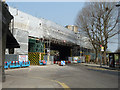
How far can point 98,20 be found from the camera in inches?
1430

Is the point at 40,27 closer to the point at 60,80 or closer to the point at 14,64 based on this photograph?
the point at 14,64

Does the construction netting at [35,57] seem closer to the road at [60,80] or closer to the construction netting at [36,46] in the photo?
the construction netting at [36,46]

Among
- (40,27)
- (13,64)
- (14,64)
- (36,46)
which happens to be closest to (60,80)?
(13,64)

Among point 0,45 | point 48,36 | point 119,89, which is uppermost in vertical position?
point 48,36

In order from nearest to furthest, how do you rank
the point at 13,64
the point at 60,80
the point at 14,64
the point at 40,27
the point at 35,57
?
the point at 60,80, the point at 13,64, the point at 14,64, the point at 35,57, the point at 40,27


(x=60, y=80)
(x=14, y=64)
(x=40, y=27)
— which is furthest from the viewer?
(x=40, y=27)

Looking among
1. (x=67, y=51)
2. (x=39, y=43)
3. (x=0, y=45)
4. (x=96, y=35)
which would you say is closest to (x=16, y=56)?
(x=39, y=43)

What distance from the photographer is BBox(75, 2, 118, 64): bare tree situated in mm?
34875

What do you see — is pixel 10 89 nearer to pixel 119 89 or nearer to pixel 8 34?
pixel 8 34

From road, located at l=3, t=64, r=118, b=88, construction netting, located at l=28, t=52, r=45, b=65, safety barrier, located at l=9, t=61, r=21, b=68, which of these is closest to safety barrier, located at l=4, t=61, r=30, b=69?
safety barrier, located at l=9, t=61, r=21, b=68

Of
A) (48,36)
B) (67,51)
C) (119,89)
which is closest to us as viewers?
(119,89)

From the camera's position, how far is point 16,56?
24172mm

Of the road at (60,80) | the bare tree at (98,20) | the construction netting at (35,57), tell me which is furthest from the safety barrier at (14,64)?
the bare tree at (98,20)

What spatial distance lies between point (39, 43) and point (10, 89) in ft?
89.2
